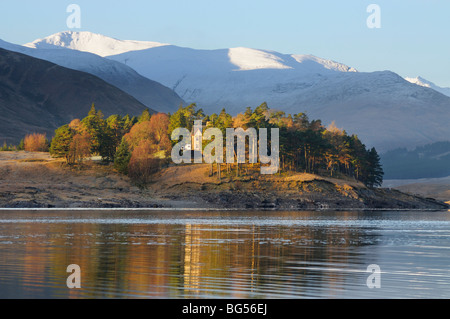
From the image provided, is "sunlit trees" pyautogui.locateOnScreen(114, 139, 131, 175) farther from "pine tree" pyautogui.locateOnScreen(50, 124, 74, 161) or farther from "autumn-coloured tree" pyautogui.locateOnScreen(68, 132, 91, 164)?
"pine tree" pyautogui.locateOnScreen(50, 124, 74, 161)

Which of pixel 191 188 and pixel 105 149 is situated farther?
pixel 105 149

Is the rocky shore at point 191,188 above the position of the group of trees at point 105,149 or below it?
below

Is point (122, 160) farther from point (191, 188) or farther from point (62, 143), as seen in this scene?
point (191, 188)

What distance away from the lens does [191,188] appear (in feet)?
568

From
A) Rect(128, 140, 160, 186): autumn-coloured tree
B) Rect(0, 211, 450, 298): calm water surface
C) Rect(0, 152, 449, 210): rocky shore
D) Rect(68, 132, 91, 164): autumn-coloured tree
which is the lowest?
Rect(0, 211, 450, 298): calm water surface

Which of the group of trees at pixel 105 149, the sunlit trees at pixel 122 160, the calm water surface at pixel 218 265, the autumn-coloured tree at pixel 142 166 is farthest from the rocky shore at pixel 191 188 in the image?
the calm water surface at pixel 218 265

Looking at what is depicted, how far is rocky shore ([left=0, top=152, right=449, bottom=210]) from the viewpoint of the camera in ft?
536

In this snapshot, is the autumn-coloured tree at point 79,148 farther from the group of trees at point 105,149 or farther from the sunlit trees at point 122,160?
the sunlit trees at point 122,160

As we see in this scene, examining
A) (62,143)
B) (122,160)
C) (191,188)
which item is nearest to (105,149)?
(62,143)

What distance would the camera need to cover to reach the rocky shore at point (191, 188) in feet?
536

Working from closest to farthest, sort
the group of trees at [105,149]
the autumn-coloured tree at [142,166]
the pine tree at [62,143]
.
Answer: the autumn-coloured tree at [142,166] < the group of trees at [105,149] < the pine tree at [62,143]

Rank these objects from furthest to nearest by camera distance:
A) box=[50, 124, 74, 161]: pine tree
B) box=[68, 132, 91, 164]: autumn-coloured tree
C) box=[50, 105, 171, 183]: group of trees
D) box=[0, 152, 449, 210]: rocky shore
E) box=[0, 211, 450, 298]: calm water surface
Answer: box=[50, 124, 74, 161]: pine tree, box=[68, 132, 91, 164]: autumn-coloured tree, box=[50, 105, 171, 183]: group of trees, box=[0, 152, 449, 210]: rocky shore, box=[0, 211, 450, 298]: calm water surface

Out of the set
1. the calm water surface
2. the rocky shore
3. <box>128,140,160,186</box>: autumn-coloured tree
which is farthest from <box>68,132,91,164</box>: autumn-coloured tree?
the calm water surface
